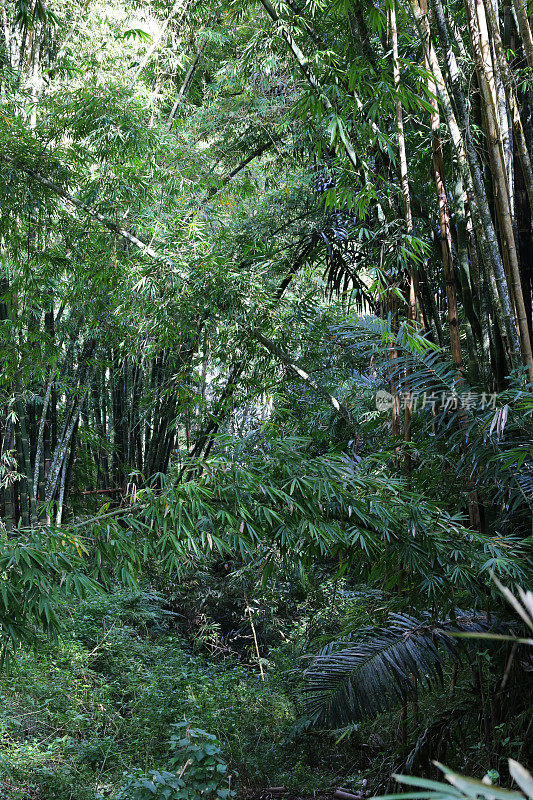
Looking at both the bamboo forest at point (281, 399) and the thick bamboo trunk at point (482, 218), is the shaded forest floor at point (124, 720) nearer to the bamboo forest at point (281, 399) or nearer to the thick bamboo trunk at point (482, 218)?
the bamboo forest at point (281, 399)

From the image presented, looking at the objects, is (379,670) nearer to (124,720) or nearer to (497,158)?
(497,158)

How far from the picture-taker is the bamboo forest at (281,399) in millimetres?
1719

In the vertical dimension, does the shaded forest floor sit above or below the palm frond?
below

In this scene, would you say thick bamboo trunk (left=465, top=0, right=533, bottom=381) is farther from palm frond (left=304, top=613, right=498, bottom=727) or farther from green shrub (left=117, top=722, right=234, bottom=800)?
green shrub (left=117, top=722, right=234, bottom=800)

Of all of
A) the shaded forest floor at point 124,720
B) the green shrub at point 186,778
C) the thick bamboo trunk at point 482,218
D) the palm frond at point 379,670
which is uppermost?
the thick bamboo trunk at point 482,218

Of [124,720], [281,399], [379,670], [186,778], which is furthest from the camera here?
[124,720]

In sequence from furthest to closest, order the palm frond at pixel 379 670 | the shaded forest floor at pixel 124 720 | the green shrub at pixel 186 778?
the shaded forest floor at pixel 124 720 < the green shrub at pixel 186 778 < the palm frond at pixel 379 670

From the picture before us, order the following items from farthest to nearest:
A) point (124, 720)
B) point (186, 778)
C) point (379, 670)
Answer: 1. point (124, 720)
2. point (186, 778)
3. point (379, 670)

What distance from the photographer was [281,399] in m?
2.80

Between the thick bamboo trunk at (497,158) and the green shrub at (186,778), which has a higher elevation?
the thick bamboo trunk at (497,158)

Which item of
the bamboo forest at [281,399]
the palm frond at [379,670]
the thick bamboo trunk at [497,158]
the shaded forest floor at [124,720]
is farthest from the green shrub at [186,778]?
the thick bamboo trunk at [497,158]

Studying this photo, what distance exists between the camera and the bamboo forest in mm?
1719

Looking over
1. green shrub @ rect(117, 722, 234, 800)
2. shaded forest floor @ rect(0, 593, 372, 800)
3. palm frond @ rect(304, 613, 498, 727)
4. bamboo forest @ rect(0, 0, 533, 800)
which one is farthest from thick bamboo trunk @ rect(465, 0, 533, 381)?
shaded forest floor @ rect(0, 593, 372, 800)

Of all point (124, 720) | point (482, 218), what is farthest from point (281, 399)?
point (124, 720)
